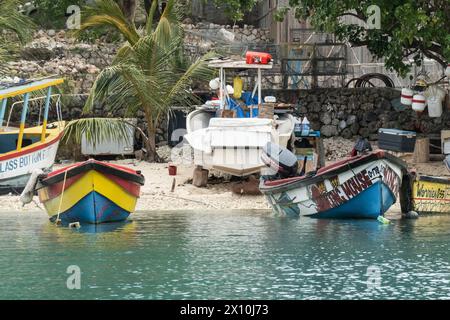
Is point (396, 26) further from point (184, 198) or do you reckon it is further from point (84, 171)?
point (84, 171)

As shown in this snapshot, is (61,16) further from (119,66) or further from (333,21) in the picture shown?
(333,21)

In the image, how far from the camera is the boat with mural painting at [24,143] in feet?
93.1

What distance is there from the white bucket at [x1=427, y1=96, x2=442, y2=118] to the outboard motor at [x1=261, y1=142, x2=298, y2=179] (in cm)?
739

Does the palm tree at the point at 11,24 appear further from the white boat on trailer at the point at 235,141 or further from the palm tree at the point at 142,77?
the white boat on trailer at the point at 235,141

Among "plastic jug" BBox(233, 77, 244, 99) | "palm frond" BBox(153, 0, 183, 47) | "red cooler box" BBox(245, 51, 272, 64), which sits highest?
"palm frond" BBox(153, 0, 183, 47)

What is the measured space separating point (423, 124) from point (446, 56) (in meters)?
4.84

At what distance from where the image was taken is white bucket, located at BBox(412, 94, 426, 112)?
106 feet

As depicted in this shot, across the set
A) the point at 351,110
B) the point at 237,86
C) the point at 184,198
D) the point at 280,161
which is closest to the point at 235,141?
the point at 184,198

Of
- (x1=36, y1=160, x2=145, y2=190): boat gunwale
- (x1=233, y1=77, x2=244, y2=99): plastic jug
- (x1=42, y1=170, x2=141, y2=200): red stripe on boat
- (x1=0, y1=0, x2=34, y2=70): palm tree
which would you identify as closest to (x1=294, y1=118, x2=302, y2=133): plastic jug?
(x1=233, y1=77, x2=244, y2=99): plastic jug

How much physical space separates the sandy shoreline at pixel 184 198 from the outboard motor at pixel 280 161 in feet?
6.95

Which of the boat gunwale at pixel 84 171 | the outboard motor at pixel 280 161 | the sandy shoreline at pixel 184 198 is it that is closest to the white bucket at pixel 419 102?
the sandy shoreline at pixel 184 198

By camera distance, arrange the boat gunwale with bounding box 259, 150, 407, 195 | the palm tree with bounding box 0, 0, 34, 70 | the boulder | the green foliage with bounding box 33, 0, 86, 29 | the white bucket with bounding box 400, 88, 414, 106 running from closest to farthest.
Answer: the boat gunwale with bounding box 259, 150, 407, 195, the palm tree with bounding box 0, 0, 34, 70, the white bucket with bounding box 400, 88, 414, 106, the boulder, the green foliage with bounding box 33, 0, 86, 29

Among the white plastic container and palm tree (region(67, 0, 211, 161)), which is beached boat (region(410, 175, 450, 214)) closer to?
the white plastic container

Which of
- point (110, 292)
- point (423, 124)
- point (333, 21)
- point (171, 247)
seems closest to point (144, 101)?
point (333, 21)
